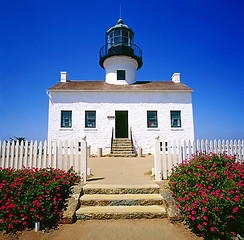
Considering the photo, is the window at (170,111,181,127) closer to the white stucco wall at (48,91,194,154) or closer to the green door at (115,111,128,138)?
the white stucco wall at (48,91,194,154)

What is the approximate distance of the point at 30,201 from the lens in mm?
3582

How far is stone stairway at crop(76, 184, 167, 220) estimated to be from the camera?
12.3ft

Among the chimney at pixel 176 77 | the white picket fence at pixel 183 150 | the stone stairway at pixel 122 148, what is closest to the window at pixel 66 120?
the stone stairway at pixel 122 148

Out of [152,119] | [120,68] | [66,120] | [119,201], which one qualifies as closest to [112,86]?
[120,68]

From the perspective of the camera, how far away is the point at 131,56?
1734 centimetres

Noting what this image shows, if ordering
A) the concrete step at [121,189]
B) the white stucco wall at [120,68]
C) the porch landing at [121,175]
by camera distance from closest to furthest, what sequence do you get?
the concrete step at [121,189] < the porch landing at [121,175] < the white stucco wall at [120,68]

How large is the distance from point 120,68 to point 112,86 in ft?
7.84

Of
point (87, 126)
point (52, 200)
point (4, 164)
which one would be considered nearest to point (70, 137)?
point (87, 126)

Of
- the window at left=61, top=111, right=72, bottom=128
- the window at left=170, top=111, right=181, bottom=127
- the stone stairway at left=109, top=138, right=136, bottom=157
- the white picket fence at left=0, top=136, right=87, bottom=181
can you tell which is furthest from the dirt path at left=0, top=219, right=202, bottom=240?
the window at left=170, top=111, right=181, bottom=127

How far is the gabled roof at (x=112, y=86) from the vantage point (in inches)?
590

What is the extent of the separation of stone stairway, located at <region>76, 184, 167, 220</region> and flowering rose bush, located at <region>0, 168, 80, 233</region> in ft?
1.73

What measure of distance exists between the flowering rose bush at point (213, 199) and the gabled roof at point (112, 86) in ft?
37.7

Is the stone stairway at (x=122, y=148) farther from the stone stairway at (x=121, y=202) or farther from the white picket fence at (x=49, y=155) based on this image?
the stone stairway at (x=121, y=202)

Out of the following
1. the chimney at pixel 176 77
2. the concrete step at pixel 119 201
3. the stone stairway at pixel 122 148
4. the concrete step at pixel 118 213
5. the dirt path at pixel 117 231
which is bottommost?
the dirt path at pixel 117 231
